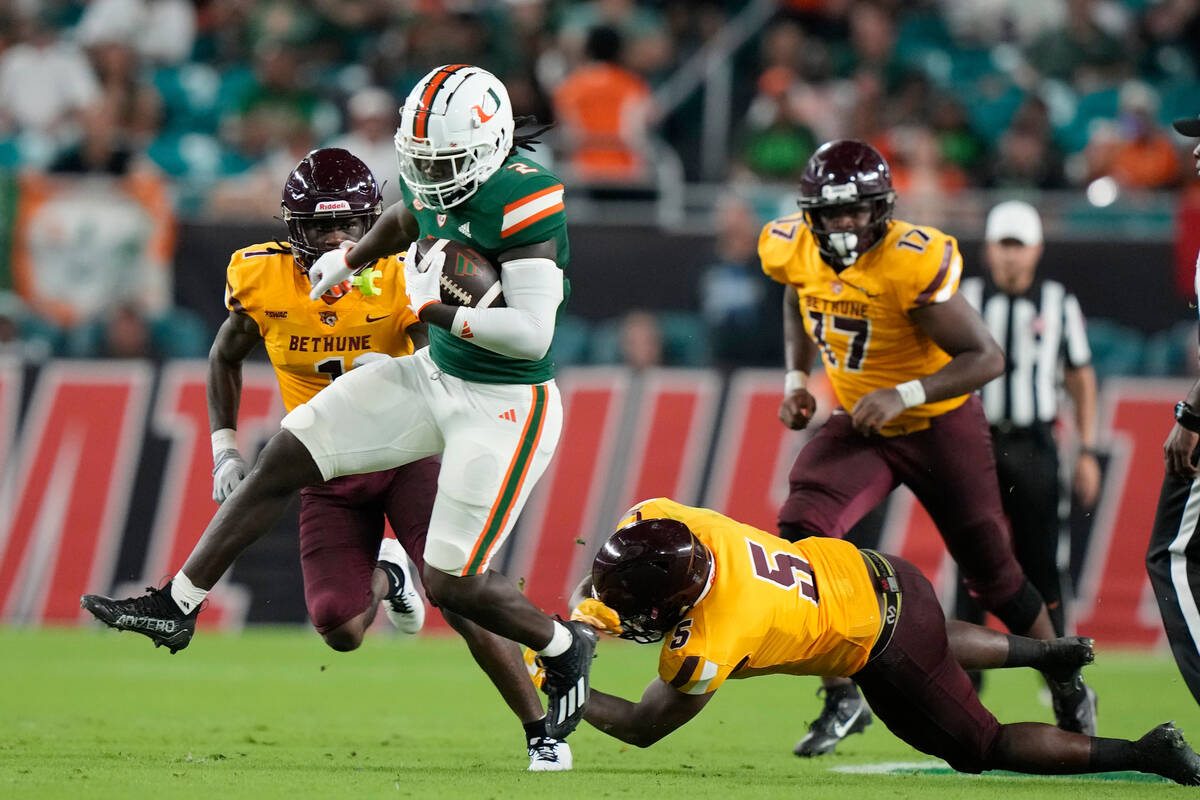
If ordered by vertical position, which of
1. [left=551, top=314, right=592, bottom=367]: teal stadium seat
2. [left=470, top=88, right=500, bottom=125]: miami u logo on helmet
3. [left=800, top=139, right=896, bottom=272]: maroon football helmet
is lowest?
[left=551, top=314, right=592, bottom=367]: teal stadium seat

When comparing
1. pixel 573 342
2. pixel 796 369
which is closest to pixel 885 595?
pixel 796 369

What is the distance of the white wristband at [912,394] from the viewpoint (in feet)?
20.8

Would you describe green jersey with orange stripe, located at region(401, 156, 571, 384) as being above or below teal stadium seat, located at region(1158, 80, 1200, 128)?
below

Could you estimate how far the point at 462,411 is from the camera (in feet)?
18.3

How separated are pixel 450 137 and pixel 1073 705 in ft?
10.3

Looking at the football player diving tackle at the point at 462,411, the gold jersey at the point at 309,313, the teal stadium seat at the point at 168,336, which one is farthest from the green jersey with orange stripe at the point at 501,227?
the teal stadium seat at the point at 168,336

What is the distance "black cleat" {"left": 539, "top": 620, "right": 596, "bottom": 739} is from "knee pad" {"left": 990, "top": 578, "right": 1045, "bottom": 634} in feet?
7.08

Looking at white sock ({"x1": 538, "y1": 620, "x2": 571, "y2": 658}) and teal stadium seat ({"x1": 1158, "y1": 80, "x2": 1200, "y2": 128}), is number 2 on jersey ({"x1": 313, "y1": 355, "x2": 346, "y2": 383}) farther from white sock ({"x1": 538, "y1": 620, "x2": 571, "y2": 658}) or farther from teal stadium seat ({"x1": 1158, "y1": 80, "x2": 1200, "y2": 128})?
teal stadium seat ({"x1": 1158, "y1": 80, "x2": 1200, "y2": 128})

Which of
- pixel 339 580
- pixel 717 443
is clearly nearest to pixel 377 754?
pixel 339 580

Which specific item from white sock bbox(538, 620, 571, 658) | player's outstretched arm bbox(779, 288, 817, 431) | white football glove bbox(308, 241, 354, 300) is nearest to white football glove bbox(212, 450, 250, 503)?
white football glove bbox(308, 241, 354, 300)

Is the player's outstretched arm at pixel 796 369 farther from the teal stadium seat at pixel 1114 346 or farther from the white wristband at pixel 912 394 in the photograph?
the teal stadium seat at pixel 1114 346

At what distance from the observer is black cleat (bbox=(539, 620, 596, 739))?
551cm

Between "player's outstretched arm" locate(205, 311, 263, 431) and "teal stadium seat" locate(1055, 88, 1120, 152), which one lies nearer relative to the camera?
"player's outstretched arm" locate(205, 311, 263, 431)

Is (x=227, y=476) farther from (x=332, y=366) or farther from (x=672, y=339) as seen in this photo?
(x=672, y=339)
